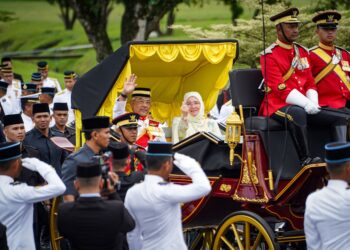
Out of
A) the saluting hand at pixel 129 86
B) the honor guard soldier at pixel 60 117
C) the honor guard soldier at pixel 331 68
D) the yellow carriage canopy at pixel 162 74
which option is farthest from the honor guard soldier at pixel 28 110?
the honor guard soldier at pixel 331 68

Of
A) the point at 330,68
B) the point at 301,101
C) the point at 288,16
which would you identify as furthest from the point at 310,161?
the point at 288,16

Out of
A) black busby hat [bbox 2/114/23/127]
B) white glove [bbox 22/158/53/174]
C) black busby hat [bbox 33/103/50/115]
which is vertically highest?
white glove [bbox 22/158/53/174]

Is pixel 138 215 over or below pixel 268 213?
over

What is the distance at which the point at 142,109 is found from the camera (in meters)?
12.7

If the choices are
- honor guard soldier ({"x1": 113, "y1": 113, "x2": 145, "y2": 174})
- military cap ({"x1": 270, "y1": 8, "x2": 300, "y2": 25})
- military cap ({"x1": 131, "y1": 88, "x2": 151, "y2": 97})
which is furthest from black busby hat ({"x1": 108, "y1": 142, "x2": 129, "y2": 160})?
military cap ({"x1": 131, "y1": 88, "x2": 151, "y2": 97})

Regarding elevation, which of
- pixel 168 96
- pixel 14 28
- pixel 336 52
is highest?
pixel 336 52

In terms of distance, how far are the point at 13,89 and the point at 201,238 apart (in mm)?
6373

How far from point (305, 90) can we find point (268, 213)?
1318mm

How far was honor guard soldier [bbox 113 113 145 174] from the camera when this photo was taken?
10.6m

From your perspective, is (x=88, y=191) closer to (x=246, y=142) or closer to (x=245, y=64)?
(x=246, y=142)

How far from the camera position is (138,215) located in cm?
880

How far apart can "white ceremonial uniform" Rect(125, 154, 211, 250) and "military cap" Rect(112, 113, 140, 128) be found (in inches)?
97.6

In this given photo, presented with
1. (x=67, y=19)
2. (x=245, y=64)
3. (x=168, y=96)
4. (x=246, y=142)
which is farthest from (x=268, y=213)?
(x=67, y=19)

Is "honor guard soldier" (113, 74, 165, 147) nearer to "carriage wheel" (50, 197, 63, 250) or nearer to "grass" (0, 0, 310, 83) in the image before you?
"carriage wheel" (50, 197, 63, 250)
